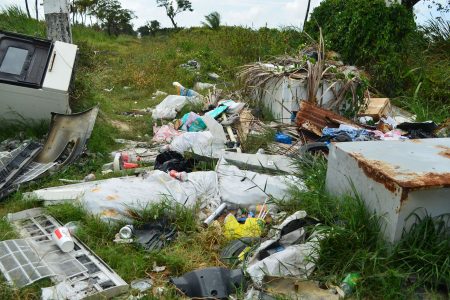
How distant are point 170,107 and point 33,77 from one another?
2372mm

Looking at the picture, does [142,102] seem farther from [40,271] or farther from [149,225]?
[40,271]

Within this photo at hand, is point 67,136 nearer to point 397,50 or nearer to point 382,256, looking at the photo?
point 382,256

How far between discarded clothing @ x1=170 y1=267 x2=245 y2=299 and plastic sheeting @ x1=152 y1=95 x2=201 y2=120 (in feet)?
14.1

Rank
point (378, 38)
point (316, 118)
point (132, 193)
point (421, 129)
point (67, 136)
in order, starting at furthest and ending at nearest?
1. point (378, 38)
2. point (316, 118)
3. point (421, 129)
4. point (67, 136)
5. point (132, 193)

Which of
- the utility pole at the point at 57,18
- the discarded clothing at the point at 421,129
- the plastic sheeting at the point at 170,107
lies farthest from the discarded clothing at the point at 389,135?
the utility pole at the point at 57,18

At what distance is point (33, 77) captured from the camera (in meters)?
4.80

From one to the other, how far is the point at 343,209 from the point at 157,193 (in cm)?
158

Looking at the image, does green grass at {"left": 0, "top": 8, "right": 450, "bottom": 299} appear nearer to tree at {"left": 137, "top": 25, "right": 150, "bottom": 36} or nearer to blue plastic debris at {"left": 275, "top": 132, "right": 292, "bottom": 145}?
blue plastic debris at {"left": 275, "top": 132, "right": 292, "bottom": 145}

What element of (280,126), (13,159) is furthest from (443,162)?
(13,159)

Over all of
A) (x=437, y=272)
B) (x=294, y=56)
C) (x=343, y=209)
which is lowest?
(x=437, y=272)

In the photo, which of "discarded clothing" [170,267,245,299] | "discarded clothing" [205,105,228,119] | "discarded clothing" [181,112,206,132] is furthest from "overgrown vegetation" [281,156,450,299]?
"discarded clothing" [205,105,228,119]

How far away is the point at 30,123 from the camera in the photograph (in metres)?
5.08

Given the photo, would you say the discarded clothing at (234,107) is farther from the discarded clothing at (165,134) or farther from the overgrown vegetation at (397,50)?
the overgrown vegetation at (397,50)

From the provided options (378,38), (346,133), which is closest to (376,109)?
(346,133)
